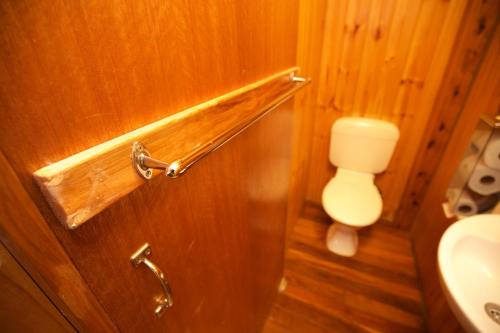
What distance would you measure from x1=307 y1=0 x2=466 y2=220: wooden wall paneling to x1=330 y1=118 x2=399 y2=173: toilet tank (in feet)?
0.35

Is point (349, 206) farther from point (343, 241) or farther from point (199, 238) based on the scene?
point (199, 238)

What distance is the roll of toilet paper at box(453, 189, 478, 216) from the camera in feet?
3.68

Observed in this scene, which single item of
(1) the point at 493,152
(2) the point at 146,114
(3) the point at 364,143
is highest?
(2) the point at 146,114

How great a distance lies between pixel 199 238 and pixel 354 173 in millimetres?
1434

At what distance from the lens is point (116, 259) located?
1.16 ft

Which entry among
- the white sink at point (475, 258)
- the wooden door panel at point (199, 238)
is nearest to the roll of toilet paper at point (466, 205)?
the white sink at point (475, 258)

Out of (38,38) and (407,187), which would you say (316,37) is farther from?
(38,38)

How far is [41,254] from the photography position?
0.86 ft

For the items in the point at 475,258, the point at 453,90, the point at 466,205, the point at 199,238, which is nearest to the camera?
the point at 199,238

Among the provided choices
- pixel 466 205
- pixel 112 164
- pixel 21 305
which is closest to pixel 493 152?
pixel 466 205

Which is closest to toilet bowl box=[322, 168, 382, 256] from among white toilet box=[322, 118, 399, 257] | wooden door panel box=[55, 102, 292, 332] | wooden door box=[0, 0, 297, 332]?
white toilet box=[322, 118, 399, 257]

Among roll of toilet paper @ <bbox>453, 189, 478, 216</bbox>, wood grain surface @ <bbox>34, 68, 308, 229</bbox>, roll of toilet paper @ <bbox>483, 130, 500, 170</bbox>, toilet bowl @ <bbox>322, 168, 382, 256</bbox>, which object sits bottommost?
toilet bowl @ <bbox>322, 168, 382, 256</bbox>

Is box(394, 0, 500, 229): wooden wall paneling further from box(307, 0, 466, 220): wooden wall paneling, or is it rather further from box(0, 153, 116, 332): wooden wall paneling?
box(0, 153, 116, 332): wooden wall paneling

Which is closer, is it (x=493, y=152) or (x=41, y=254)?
(x=41, y=254)
